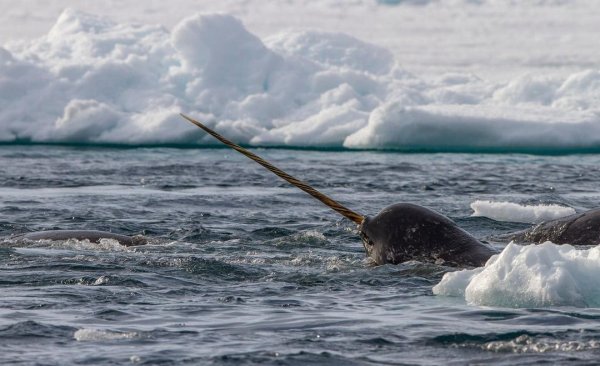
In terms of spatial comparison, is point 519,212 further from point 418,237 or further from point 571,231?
point 418,237

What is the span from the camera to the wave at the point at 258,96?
36.3 metres

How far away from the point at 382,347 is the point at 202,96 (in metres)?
32.8

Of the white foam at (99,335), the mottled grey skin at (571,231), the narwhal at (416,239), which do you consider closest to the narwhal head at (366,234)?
the narwhal at (416,239)

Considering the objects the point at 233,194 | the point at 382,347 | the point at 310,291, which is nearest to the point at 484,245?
the point at 310,291

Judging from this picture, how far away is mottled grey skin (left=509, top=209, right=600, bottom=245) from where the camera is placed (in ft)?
35.3

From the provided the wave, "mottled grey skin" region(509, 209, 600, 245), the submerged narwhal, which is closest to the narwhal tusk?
the submerged narwhal

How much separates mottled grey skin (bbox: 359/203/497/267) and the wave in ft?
82.0

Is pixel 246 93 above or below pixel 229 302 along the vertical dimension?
above

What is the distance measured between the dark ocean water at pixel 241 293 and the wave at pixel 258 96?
592 inches

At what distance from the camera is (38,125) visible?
37188 millimetres

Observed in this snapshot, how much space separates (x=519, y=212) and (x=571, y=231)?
4931 millimetres

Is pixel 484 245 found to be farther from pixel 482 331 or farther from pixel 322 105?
pixel 322 105

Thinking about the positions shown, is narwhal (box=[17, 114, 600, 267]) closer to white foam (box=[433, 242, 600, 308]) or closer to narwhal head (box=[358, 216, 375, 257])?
narwhal head (box=[358, 216, 375, 257])

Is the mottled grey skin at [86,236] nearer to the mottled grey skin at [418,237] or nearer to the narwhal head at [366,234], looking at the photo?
the narwhal head at [366,234]
